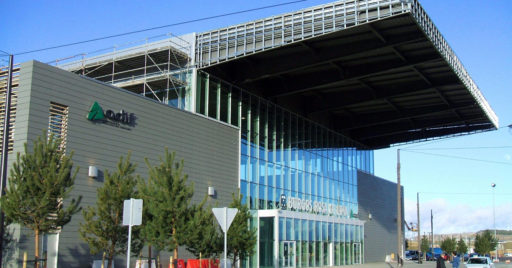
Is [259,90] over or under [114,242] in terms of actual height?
over

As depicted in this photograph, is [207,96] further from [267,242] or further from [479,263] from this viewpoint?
[479,263]

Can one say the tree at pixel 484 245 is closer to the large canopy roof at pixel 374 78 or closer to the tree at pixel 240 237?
the large canopy roof at pixel 374 78

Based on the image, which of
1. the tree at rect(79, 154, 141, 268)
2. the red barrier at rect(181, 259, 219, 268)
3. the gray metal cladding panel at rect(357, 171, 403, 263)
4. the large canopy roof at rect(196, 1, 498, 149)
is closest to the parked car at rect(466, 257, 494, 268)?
the large canopy roof at rect(196, 1, 498, 149)

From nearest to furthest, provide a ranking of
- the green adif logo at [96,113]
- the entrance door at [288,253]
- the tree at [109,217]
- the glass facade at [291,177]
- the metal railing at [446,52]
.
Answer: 1. the tree at [109,217]
2. the green adif logo at [96,113]
3. the metal railing at [446,52]
4. the glass facade at [291,177]
5. the entrance door at [288,253]

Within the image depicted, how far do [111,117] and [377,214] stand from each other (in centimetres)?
4013

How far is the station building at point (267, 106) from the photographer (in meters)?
→ 24.4

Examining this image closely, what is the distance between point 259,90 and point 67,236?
20.1 meters

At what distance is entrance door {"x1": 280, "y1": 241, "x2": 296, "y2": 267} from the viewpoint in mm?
38031

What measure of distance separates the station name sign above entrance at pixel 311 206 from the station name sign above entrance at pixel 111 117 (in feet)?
52.2

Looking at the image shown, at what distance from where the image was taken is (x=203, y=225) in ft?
73.9

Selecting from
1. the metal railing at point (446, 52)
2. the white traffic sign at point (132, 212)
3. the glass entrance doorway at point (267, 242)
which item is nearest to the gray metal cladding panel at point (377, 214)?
the metal railing at point (446, 52)

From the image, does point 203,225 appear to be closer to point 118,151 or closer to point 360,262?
point 118,151

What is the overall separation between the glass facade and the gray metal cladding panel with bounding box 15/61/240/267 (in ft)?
7.26

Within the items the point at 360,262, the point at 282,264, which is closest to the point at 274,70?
the point at 282,264
